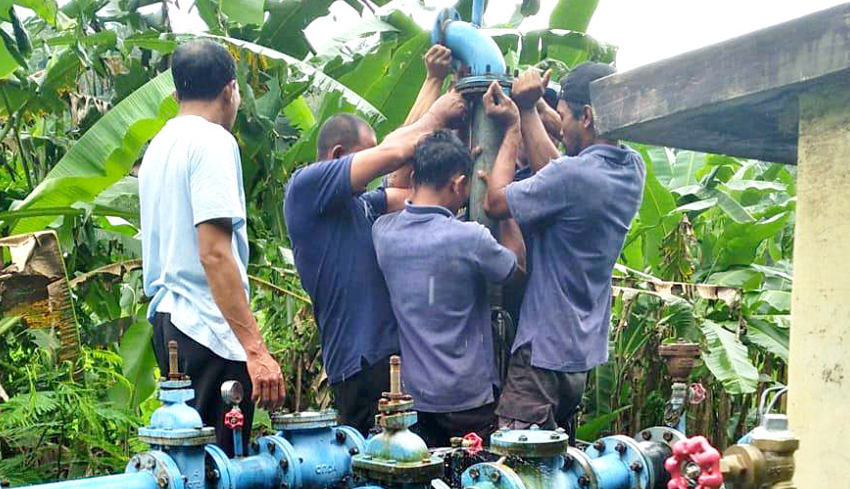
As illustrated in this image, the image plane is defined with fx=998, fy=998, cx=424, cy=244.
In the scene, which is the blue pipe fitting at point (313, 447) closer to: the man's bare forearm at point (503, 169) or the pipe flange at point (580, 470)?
the pipe flange at point (580, 470)

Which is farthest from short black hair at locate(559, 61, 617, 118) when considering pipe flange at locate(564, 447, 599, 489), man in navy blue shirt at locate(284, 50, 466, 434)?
pipe flange at locate(564, 447, 599, 489)

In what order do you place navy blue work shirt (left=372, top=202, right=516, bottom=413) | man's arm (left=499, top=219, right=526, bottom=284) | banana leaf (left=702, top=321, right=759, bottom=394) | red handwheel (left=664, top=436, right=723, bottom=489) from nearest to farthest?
red handwheel (left=664, top=436, right=723, bottom=489)
navy blue work shirt (left=372, top=202, right=516, bottom=413)
man's arm (left=499, top=219, right=526, bottom=284)
banana leaf (left=702, top=321, right=759, bottom=394)

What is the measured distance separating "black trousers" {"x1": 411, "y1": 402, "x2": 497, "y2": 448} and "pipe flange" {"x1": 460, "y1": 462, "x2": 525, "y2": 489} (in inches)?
22.0

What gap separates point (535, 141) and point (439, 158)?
43 centimetres

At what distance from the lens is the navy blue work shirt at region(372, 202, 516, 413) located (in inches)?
129

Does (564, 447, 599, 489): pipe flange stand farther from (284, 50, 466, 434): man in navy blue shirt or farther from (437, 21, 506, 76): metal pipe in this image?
→ (437, 21, 506, 76): metal pipe

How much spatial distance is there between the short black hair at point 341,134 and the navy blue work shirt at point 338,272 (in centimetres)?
27

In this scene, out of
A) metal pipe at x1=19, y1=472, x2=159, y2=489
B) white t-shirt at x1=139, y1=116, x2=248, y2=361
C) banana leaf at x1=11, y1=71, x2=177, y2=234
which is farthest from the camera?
banana leaf at x1=11, y1=71, x2=177, y2=234

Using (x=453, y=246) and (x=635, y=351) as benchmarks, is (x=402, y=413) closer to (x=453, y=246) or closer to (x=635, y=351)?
(x=453, y=246)

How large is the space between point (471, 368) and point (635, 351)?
9.63 feet

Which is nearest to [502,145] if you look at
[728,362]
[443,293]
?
[443,293]

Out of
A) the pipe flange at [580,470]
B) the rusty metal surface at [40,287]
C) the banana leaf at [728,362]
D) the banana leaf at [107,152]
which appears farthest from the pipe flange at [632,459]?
the banana leaf at [107,152]

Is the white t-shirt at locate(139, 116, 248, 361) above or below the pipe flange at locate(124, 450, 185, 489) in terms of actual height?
above

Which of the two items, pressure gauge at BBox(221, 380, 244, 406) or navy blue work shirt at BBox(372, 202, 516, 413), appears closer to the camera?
pressure gauge at BBox(221, 380, 244, 406)
